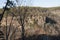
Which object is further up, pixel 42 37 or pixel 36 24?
pixel 36 24

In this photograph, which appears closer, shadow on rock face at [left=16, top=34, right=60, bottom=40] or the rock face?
shadow on rock face at [left=16, top=34, right=60, bottom=40]

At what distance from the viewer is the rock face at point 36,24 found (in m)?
26.6

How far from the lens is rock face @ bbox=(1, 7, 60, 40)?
26647 mm

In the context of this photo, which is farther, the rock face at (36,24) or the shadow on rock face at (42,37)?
the rock face at (36,24)

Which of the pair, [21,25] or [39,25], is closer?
[21,25]

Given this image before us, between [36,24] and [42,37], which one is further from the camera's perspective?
[36,24]

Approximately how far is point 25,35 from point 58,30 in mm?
3861

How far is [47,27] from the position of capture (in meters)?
28.7

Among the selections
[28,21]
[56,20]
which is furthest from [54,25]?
[28,21]

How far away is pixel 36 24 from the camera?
2917cm

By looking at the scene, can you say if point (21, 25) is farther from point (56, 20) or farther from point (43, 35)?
point (56, 20)

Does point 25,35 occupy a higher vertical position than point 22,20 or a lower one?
lower

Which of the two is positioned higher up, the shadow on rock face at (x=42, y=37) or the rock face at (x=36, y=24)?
A: the rock face at (x=36, y=24)

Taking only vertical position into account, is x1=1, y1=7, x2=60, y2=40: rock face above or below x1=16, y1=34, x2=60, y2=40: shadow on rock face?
above
